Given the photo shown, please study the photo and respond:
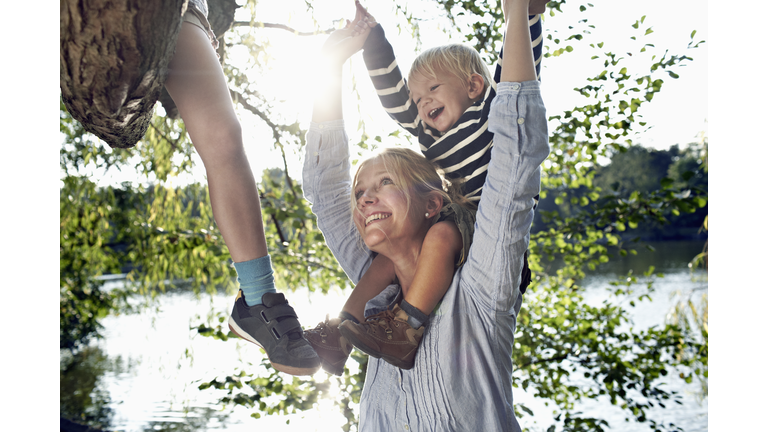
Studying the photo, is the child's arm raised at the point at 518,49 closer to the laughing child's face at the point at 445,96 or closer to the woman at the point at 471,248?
the woman at the point at 471,248

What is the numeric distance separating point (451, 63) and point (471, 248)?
0.46 m

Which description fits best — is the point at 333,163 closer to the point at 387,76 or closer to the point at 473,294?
the point at 387,76

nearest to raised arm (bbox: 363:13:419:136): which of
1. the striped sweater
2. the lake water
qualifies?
the striped sweater

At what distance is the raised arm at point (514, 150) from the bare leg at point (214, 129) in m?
0.43

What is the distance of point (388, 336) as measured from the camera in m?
1.04

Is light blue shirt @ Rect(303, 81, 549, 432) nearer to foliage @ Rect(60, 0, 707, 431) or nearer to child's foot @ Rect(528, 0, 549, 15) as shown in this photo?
child's foot @ Rect(528, 0, 549, 15)

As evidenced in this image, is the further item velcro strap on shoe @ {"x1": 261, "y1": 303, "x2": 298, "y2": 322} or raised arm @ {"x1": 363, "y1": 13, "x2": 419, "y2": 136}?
raised arm @ {"x1": 363, "y1": 13, "x2": 419, "y2": 136}

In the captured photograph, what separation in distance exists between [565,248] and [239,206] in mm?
2351

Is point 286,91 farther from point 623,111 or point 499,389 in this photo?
point 499,389

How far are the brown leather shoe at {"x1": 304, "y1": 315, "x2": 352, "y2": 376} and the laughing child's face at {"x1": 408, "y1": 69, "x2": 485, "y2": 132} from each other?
20.1 inches

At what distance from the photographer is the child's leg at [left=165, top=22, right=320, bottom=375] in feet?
2.99

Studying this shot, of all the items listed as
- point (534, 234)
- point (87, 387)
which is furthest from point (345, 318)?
point (87, 387)
